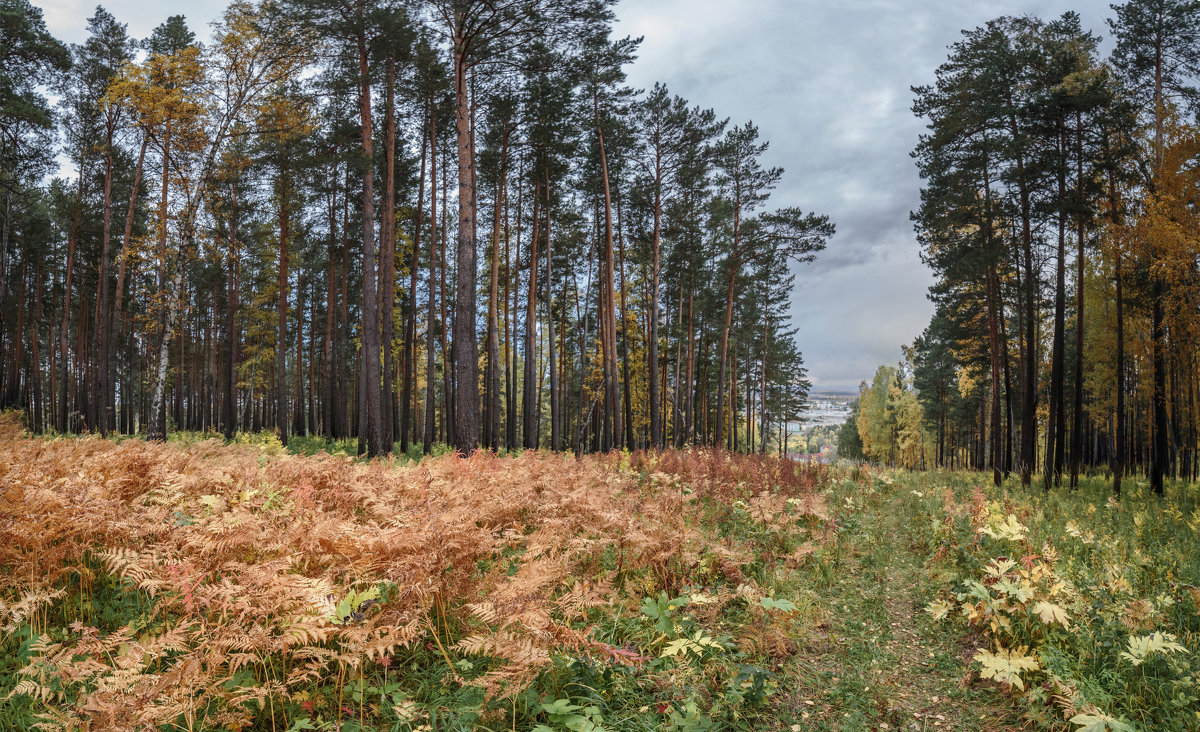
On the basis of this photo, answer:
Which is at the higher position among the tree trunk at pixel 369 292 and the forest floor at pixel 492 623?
the tree trunk at pixel 369 292

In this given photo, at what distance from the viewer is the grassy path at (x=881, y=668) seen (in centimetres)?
321

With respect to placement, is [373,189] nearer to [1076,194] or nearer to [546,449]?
[546,449]

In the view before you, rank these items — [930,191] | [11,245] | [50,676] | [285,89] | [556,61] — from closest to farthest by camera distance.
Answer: [50,676] < [556,61] < [285,89] < [930,191] < [11,245]

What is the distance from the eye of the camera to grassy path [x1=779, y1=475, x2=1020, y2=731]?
10.5 ft

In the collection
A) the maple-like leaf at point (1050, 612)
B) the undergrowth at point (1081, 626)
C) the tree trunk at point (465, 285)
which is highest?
the tree trunk at point (465, 285)

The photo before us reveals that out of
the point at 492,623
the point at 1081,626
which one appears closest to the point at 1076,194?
the point at 1081,626

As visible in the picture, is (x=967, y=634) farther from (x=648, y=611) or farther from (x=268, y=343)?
(x=268, y=343)

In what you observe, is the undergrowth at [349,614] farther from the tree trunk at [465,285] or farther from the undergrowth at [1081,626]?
the tree trunk at [465,285]

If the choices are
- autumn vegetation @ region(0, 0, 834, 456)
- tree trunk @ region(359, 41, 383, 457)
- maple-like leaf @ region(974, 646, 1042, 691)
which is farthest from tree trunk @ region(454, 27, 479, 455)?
maple-like leaf @ region(974, 646, 1042, 691)

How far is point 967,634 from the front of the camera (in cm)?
448

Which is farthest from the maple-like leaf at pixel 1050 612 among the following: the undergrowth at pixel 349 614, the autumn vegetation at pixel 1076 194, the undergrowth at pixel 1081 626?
the autumn vegetation at pixel 1076 194

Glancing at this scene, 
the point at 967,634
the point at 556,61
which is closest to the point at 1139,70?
the point at 556,61

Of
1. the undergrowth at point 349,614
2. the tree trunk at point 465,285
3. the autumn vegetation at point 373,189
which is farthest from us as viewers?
the autumn vegetation at point 373,189

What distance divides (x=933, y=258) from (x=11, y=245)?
4221cm
